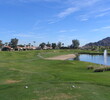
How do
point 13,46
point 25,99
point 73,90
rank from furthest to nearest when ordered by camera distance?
point 13,46 → point 73,90 → point 25,99

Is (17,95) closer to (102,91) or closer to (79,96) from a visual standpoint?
(79,96)

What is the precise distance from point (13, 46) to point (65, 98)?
180909mm

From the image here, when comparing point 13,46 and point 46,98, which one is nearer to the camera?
point 46,98

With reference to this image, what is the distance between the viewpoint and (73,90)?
39.4 feet

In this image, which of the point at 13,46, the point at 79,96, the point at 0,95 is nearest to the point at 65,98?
the point at 79,96

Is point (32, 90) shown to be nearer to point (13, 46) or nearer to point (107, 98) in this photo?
point (107, 98)

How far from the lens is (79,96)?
10.7m

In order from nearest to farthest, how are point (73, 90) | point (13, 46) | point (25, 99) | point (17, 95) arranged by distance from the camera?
point (25, 99), point (17, 95), point (73, 90), point (13, 46)

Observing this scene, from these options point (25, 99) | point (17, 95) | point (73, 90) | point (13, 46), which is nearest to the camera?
point (25, 99)

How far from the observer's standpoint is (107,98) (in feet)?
34.4

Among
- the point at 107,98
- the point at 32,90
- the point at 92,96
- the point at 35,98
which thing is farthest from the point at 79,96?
the point at 32,90

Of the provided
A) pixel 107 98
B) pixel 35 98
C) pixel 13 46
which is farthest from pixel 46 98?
pixel 13 46

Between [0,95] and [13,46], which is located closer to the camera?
[0,95]

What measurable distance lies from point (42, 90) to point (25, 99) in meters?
2.02
